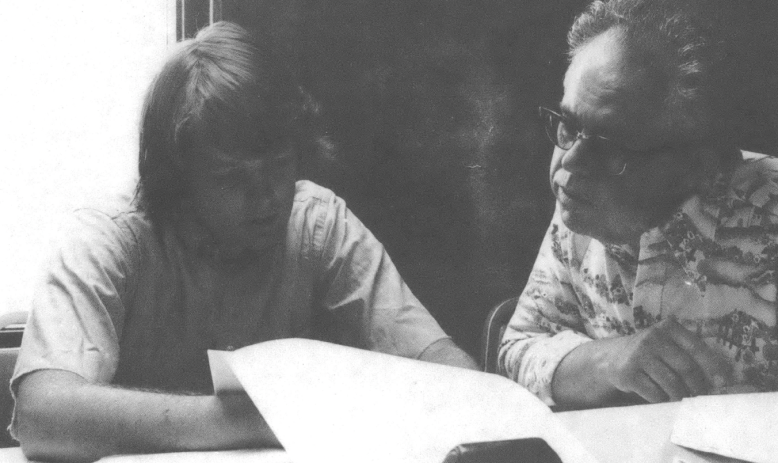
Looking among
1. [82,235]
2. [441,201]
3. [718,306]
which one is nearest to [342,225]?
[441,201]

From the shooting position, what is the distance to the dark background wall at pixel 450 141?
24.5 inches

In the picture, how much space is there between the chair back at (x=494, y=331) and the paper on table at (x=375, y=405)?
252 mm

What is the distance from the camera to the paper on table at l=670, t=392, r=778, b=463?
1.00ft

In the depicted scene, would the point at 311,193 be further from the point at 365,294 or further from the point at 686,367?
the point at 686,367

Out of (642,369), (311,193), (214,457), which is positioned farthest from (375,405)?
(311,193)

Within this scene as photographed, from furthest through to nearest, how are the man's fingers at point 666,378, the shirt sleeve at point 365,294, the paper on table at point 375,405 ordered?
the shirt sleeve at point 365,294, the man's fingers at point 666,378, the paper on table at point 375,405

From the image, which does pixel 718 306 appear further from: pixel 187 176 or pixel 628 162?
pixel 187 176

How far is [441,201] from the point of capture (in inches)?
25.0

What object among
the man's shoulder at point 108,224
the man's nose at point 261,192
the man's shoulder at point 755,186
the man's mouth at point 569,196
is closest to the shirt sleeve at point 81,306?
the man's shoulder at point 108,224

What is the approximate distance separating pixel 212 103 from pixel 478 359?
323 millimetres

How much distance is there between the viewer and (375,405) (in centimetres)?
31

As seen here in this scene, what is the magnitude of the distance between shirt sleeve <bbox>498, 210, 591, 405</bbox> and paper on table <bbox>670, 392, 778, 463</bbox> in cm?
17

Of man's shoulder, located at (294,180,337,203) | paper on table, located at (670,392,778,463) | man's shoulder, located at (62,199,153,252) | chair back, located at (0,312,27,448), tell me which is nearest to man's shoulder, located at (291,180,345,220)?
man's shoulder, located at (294,180,337,203)

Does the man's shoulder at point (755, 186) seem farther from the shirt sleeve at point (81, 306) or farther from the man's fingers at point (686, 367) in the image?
the shirt sleeve at point (81, 306)
